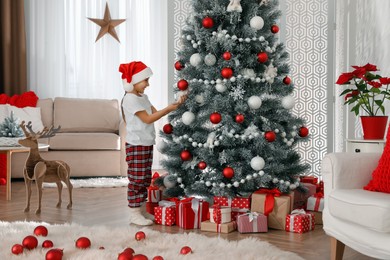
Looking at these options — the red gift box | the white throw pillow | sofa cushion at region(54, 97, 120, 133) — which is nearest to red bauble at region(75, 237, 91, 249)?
the red gift box

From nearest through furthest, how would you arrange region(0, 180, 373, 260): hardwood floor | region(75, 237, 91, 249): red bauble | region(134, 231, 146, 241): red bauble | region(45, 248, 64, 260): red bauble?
region(45, 248, 64, 260): red bauble → region(75, 237, 91, 249): red bauble → region(134, 231, 146, 241): red bauble → region(0, 180, 373, 260): hardwood floor

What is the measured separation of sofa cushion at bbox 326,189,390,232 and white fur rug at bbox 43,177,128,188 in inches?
122

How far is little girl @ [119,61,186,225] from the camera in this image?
336cm

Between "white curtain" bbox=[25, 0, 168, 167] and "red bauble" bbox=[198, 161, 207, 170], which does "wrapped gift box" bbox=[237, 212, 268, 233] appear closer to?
"red bauble" bbox=[198, 161, 207, 170]

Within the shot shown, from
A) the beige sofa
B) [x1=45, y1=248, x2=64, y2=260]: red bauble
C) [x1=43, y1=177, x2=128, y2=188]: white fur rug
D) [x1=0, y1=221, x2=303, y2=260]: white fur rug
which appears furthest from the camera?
the beige sofa

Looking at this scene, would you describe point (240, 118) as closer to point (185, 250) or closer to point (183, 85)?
point (183, 85)

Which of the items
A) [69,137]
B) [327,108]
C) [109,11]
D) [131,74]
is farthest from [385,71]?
[109,11]

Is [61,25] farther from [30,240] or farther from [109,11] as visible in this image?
[30,240]

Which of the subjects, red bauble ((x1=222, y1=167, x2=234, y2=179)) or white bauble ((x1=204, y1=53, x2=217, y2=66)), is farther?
white bauble ((x1=204, y1=53, x2=217, y2=66))

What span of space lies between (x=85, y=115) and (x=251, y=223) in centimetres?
351

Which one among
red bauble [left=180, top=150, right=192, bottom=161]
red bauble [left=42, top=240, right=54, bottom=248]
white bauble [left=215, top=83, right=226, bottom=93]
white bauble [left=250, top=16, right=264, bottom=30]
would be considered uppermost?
white bauble [left=250, top=16, right=264, bottom=30]

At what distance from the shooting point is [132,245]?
256 cm

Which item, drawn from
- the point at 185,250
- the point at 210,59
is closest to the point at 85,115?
the point at 210,59

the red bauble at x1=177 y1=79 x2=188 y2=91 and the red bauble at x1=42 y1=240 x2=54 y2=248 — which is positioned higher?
the red bauble at x1=177 y1=79 x2=188 y2=91
